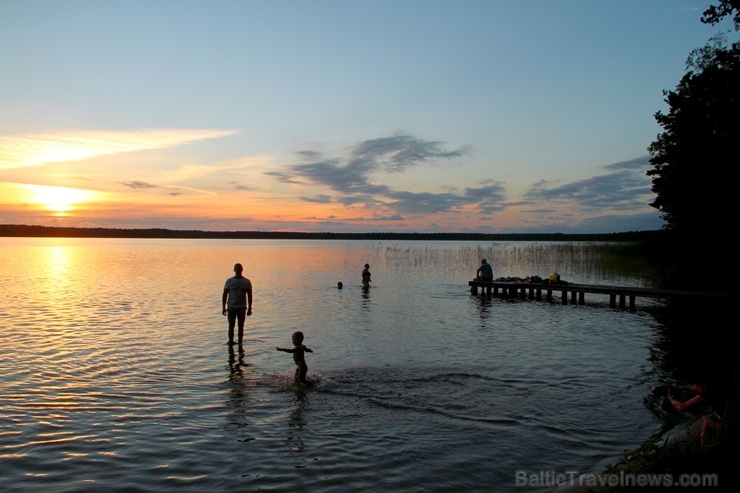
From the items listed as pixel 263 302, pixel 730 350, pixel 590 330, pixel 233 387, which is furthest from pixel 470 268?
pixel 233 387

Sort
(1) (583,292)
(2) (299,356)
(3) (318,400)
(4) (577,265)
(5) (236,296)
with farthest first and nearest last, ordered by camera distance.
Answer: (4) (577,265) → (1) (583,292) → (5) (236,296) → (2) (299,356) → (3) (318,400)

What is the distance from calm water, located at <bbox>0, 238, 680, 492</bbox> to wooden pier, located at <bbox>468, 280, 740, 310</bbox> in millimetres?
4039

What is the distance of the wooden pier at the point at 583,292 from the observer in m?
25.0

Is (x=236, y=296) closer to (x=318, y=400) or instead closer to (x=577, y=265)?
(x=318, y=400)

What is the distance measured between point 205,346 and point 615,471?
42.3ft

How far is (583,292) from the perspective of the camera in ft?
94.0

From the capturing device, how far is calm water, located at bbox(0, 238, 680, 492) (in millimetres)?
7445

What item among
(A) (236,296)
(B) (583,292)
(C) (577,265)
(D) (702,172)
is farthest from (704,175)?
(A) (236,296)

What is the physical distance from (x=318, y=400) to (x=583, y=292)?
853 inches

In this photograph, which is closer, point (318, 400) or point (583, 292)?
point (318, 400)

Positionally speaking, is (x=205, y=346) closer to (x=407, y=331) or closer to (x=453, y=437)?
(x=407, y=331)

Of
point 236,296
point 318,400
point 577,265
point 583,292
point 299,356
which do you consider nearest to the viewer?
point 318,400

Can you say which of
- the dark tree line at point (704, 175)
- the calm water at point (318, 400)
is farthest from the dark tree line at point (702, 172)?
the calm water at point (318, 400)

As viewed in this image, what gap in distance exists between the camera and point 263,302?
27797 mm
